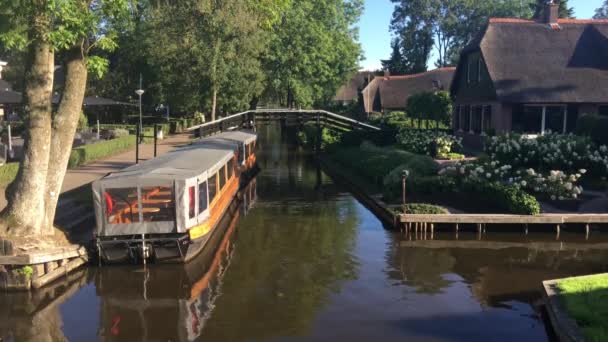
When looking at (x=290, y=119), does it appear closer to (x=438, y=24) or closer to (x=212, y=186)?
(x=212, y=186)

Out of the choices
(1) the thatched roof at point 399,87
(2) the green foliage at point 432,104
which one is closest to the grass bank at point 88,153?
(2) the green foliage at point 432,104

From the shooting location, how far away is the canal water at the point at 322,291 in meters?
11.6

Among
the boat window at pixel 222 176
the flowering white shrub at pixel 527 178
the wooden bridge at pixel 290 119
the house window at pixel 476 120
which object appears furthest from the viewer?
the wooden bridge at pixel 290 119

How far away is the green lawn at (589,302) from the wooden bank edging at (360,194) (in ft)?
27.6

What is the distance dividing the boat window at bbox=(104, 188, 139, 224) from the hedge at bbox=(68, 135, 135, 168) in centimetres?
1541

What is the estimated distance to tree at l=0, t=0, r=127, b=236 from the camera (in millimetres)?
12891

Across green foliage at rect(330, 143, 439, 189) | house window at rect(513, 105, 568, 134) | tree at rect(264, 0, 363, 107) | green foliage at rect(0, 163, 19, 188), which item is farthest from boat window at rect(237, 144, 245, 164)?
tree at rect(264, 0, 363, 107)

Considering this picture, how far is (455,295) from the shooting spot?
13.7 meters

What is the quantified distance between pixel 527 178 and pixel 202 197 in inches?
498

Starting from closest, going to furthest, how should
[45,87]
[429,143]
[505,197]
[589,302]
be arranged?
1. [589,302]
2. [45,87]
3. [505,197]
4. [429,143]

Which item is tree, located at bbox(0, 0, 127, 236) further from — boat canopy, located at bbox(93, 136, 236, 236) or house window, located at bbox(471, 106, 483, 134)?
house window, located at bbox(471, 106, 483, 134)

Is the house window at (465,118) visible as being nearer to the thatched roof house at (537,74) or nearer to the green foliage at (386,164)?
the thatched roof house at (537,74)

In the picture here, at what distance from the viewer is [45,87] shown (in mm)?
14484

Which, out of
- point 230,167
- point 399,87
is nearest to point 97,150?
point 230,167
